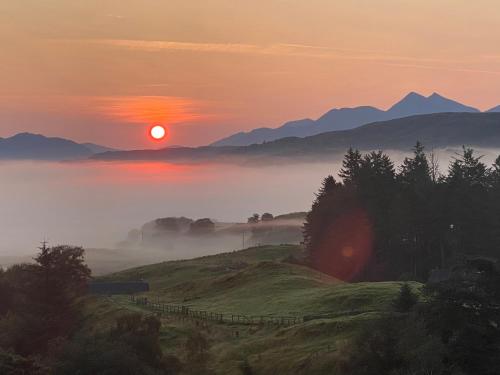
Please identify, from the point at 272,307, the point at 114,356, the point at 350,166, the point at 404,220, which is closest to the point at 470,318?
the point at 114,356

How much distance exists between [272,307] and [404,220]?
38893 mm

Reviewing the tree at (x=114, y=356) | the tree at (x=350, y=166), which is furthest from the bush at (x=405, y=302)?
the tree at (x=350, y=166)

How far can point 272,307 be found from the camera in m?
73.4

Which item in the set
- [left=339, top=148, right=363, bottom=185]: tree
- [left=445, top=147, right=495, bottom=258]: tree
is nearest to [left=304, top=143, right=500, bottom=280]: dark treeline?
[left=445, top=147, right=495, bottom=258]: tree

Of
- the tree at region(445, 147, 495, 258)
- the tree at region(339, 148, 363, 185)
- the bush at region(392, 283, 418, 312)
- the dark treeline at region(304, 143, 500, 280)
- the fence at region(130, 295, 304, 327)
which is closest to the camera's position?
the bush at region(392, 283, 418, 312)

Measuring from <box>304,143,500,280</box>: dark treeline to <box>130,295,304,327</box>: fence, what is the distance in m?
36.0

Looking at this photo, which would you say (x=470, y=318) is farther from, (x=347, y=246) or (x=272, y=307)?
(x=347, y=246)

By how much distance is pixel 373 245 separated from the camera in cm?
10850

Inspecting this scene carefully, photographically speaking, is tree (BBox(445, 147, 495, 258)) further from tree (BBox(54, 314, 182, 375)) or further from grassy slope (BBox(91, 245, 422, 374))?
tree (BBox(54, 314, 182, 375))

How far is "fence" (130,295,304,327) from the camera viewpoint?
6248 centimetres

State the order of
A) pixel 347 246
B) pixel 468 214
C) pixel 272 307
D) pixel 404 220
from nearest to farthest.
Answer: pixel 272 307, pixel 468 214, pixel 404 220, pixel 347 246

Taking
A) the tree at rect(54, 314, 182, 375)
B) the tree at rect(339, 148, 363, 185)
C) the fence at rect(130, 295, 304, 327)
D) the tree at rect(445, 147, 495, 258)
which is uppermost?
the tree at rect(339, 148, 363, 185)

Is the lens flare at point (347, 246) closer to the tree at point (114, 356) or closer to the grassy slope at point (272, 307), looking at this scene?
the grassy slope at point (272, 307)

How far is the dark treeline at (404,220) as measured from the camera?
99.2 m
